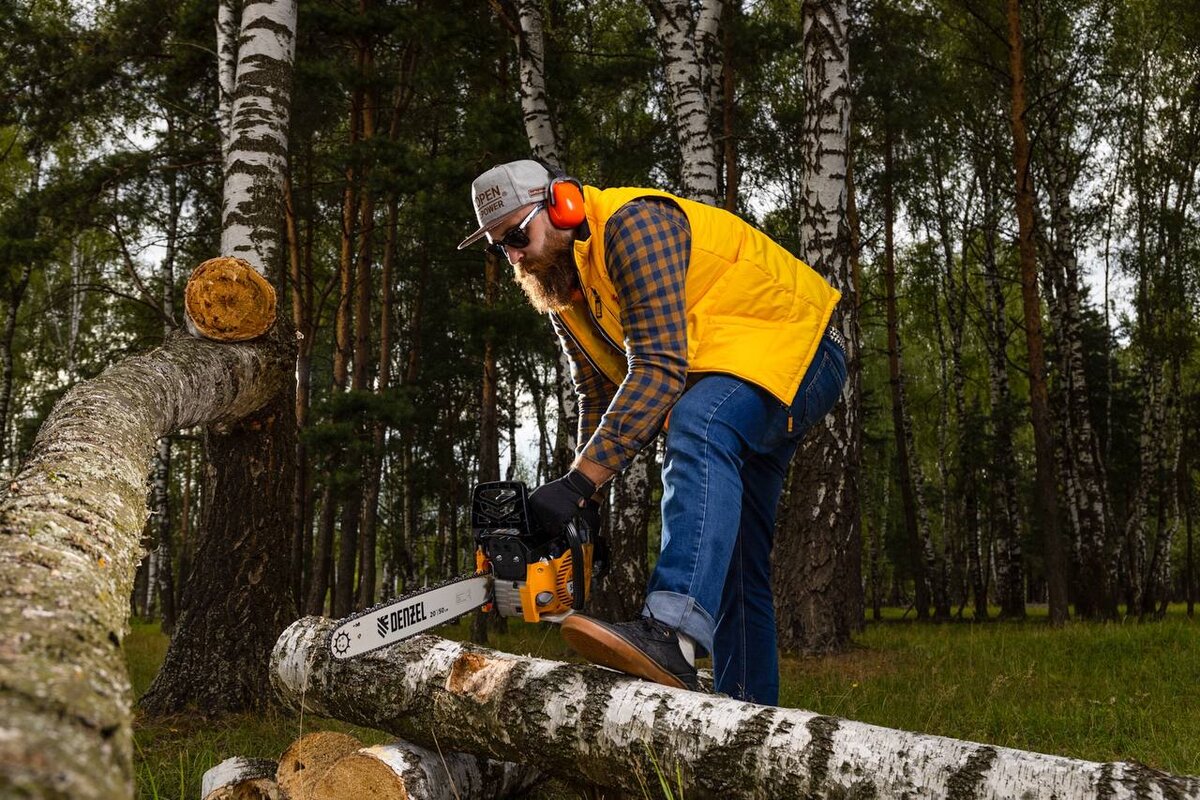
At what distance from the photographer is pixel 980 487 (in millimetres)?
28062

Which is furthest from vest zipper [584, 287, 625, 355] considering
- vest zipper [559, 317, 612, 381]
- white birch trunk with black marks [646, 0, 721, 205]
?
white birch trunk with black marks [646, 0, 721, 205]

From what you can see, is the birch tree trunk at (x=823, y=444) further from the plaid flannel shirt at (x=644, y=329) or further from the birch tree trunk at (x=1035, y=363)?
the birch tree trunk at (x=1035, y=363)

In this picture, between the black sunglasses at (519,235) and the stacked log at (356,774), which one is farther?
the black sunglasses at (519,235)

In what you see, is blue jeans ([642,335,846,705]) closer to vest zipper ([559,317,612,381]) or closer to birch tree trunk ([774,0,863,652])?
vest zipper ([559,317,612,381])

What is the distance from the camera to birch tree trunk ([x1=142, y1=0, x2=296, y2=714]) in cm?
473

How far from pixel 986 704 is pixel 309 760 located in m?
3.71

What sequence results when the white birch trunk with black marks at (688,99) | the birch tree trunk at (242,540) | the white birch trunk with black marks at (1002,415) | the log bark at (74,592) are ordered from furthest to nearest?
the white birch trunk with black marks at (1002,415)
the white birch trunk with black marks at (688,99)
the birch tree trunk at (242,540)
the log bark at (74,592)

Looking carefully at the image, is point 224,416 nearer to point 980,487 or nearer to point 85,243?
point 85,243

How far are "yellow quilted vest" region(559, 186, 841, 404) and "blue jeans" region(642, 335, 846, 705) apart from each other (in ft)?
0.26

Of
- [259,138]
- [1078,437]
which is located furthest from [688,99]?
[1078,437]

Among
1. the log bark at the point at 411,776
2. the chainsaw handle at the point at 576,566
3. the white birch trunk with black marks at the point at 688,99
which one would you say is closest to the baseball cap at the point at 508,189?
the chainsaw handle at the point at 576,566

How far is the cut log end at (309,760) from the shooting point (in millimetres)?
2557

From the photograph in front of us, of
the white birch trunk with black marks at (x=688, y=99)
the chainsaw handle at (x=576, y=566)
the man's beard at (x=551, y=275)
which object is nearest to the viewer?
the chainsaw handle at (x=576, y=566)

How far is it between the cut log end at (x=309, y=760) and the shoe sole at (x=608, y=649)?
87 centimetres
